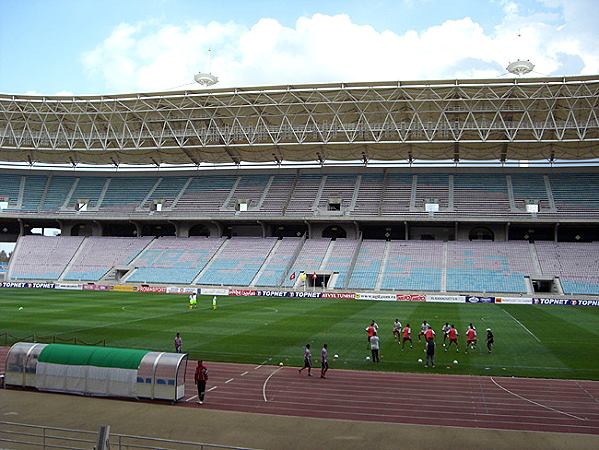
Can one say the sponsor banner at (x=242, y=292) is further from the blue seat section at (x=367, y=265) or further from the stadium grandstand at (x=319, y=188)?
the blue seat section at (x=367, y=265)

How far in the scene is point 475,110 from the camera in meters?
48.3

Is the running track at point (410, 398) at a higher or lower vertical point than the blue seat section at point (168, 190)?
lower

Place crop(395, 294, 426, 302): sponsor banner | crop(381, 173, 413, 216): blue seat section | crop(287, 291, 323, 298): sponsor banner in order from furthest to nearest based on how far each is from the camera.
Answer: crop(381, 173, 413, 216): blue seat section
crop(287, 291, 323, 298): sponsor banner
crop(395, 294, 426, 302): sponsor banner

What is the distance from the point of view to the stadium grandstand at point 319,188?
4719 cm

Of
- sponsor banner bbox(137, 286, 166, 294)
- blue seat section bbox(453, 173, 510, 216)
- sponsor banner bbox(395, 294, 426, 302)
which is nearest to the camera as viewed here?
sponsor banner bbox(395, 294, 426, 302)

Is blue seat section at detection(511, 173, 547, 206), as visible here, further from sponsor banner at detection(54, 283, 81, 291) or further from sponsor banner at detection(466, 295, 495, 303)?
sponsor banner at detection(54, 283, 81, 291)

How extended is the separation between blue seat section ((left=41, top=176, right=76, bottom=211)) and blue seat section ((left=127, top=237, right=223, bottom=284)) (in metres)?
14.0

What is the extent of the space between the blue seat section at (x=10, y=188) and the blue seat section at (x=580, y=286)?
59703mm

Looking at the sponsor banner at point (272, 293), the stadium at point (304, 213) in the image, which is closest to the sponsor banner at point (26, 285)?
the stadium at point (304, 213)

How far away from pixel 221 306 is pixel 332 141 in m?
24.3

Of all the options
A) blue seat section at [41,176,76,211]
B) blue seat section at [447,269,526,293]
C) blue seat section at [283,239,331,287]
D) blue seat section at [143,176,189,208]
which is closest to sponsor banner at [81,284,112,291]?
blue seat section at [143,176,189,208]

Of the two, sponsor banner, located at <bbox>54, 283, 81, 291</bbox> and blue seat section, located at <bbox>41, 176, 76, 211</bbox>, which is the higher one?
blue seat section, located at <bbox>41, 176, 76, 211</bbox>

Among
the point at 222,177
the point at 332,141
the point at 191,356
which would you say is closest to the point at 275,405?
the point at 191,356

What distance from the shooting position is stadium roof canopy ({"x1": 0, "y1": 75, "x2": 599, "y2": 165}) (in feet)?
152
